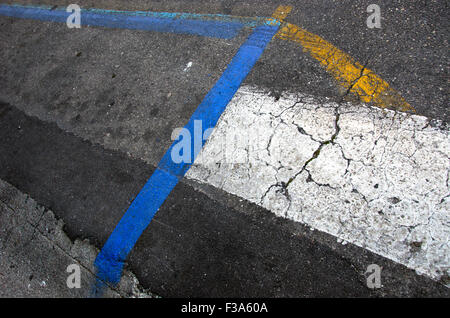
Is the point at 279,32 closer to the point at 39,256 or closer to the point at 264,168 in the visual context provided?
the point at 264,168

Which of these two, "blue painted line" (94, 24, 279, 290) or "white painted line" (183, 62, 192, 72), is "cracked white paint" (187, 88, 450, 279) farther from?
"white painted line" (183, 62, 192, 72)

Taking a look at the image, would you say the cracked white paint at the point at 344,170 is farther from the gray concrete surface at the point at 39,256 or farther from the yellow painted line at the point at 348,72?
the gray concrete surface at the point at 39,256

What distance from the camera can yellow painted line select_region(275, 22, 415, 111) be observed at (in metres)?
2.42

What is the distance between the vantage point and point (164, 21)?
3990 millimetres

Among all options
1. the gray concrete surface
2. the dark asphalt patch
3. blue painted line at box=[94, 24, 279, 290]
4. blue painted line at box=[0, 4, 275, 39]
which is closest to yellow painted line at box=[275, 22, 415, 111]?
blue painted line at box=[94, 24, 279, 290]

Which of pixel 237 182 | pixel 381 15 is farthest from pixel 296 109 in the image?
pixel 381 15

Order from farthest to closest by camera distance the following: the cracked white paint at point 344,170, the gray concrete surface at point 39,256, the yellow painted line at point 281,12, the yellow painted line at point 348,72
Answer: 1. the yellow painted line at point 281,12
2. the gray concrete surface at point 39,256
3. the yellow painted line at point 348,72
4. the cracked white paint at point 344,170

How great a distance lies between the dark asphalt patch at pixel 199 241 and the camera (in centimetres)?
198

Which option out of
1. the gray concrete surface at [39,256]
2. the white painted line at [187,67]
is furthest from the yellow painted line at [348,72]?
the gray concrete surface at [39,256]

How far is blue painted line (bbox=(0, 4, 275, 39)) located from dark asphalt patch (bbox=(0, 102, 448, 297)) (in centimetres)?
185

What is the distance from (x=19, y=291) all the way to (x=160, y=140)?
1.95 metres

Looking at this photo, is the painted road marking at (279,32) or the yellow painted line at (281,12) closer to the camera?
the painted road marking at (279,32)

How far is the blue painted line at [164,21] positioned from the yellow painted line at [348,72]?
478 mm

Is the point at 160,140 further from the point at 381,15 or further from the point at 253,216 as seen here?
the point at 381,15
